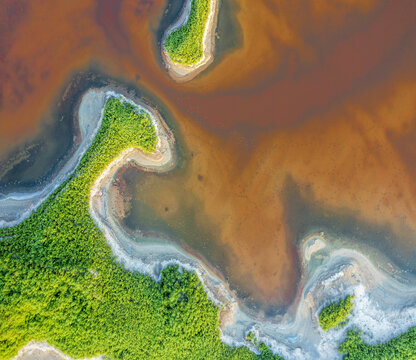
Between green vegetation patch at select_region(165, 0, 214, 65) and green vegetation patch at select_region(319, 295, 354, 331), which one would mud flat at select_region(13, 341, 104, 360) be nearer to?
green vegetation patch at select_region(319, 295, 354, 331)

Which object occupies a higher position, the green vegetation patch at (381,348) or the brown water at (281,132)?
the brown water at (281,132)

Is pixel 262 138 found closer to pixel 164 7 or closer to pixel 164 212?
pixel 164 212

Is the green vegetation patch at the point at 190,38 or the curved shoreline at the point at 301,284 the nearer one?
the curved shoreline at the point at 301,284

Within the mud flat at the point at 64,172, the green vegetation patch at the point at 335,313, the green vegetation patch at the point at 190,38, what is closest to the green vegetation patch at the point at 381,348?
the green vegetation patch at the point at 335,313

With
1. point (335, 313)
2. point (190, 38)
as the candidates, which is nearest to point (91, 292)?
point (335, 313)

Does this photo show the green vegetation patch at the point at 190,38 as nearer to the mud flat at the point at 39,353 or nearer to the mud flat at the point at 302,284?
the mud flat at the point at 302,284

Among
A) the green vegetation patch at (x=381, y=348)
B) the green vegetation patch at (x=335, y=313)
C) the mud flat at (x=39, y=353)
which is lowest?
the green vegetation patch at (x=381, y=348)
